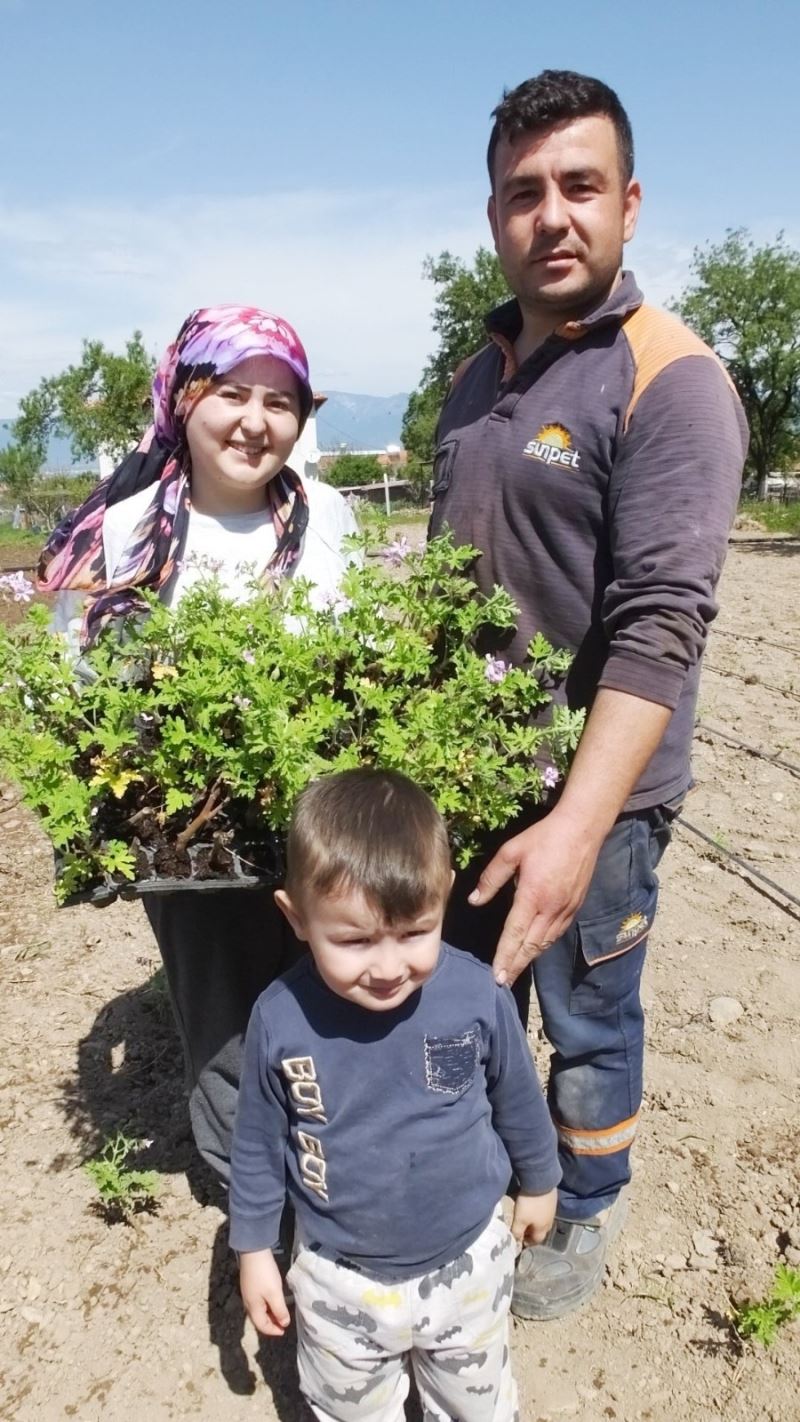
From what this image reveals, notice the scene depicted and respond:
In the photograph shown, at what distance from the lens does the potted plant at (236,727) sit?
1835 mm

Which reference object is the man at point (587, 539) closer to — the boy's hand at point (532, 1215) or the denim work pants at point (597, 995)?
the denim work pants at point (597, 995)

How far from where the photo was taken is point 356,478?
67.4m

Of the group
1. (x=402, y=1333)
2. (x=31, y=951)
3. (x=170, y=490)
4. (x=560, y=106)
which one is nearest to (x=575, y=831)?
(x=402, y=1333)

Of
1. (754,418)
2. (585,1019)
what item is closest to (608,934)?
(585,1019)

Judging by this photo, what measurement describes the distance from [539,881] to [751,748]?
501cm

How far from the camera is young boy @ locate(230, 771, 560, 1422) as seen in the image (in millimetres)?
1652

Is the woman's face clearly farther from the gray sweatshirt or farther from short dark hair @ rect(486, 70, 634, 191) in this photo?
short dark hair @ rect(486, 70, 634, 191)

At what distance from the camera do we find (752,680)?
798cm

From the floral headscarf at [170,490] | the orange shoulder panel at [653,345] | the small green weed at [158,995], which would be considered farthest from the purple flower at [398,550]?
the small green weed at [158,995]

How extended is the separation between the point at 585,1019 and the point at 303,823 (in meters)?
1.09

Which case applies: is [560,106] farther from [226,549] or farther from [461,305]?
[461,305]

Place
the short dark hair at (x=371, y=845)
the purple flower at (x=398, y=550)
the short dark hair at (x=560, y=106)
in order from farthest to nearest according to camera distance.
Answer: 1. the purple flower at (x=398, y=550)
2. the short dark hair at (x=560, y=106)
3. the short dark hair at (x=371, y=845)

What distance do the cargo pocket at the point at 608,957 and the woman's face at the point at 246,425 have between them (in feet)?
4.12

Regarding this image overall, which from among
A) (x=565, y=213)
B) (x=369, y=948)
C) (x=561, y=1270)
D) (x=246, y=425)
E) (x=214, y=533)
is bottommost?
(x=561, y=1270)
